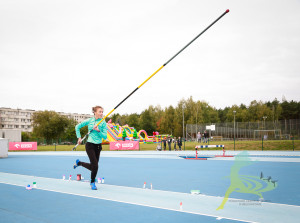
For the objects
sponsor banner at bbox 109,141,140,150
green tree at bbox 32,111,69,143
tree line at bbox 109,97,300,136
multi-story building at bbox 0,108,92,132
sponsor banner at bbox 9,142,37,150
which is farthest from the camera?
multi-story building at bbox 0,108,92,132

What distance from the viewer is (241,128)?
47125 millimetres

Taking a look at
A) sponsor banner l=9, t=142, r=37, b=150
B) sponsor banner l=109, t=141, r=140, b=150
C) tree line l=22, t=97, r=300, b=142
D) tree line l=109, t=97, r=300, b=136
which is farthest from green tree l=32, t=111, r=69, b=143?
sponsor banner l=109, t=141, r=140, b=150

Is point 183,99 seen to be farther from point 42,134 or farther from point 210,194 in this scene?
point 210,194

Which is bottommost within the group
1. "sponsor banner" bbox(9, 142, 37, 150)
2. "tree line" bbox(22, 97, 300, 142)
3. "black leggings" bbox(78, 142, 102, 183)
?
"sponsor banner" bbox(9, 142, 37, 150)

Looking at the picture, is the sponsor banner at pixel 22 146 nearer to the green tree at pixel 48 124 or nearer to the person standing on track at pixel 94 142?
the green tree at pixel 48 124

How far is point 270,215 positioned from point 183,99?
79.4 metres

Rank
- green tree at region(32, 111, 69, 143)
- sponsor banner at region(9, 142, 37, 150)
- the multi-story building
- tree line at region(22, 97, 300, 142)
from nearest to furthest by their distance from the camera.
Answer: sponsor banner at region(9, 142, 37, 150) → green tree at region(32, 111, 69, 143) → tree line at region(22, 97, 300, 142) → the multi-story building

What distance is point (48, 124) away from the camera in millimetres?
70625

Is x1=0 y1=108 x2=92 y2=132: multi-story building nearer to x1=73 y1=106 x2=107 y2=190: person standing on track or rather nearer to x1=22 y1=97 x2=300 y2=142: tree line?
x1=22 y1=97 x2=300 y2=142: tree line

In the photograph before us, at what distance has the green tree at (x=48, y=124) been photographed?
231ft

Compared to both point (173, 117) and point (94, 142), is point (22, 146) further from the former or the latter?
point (173, 117)

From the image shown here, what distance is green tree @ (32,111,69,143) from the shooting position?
231 feet

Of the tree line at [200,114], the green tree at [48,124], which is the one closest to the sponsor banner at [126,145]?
the tree line at [200,114]

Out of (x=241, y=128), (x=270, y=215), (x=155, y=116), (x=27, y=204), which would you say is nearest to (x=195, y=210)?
(x=270, y=215)
